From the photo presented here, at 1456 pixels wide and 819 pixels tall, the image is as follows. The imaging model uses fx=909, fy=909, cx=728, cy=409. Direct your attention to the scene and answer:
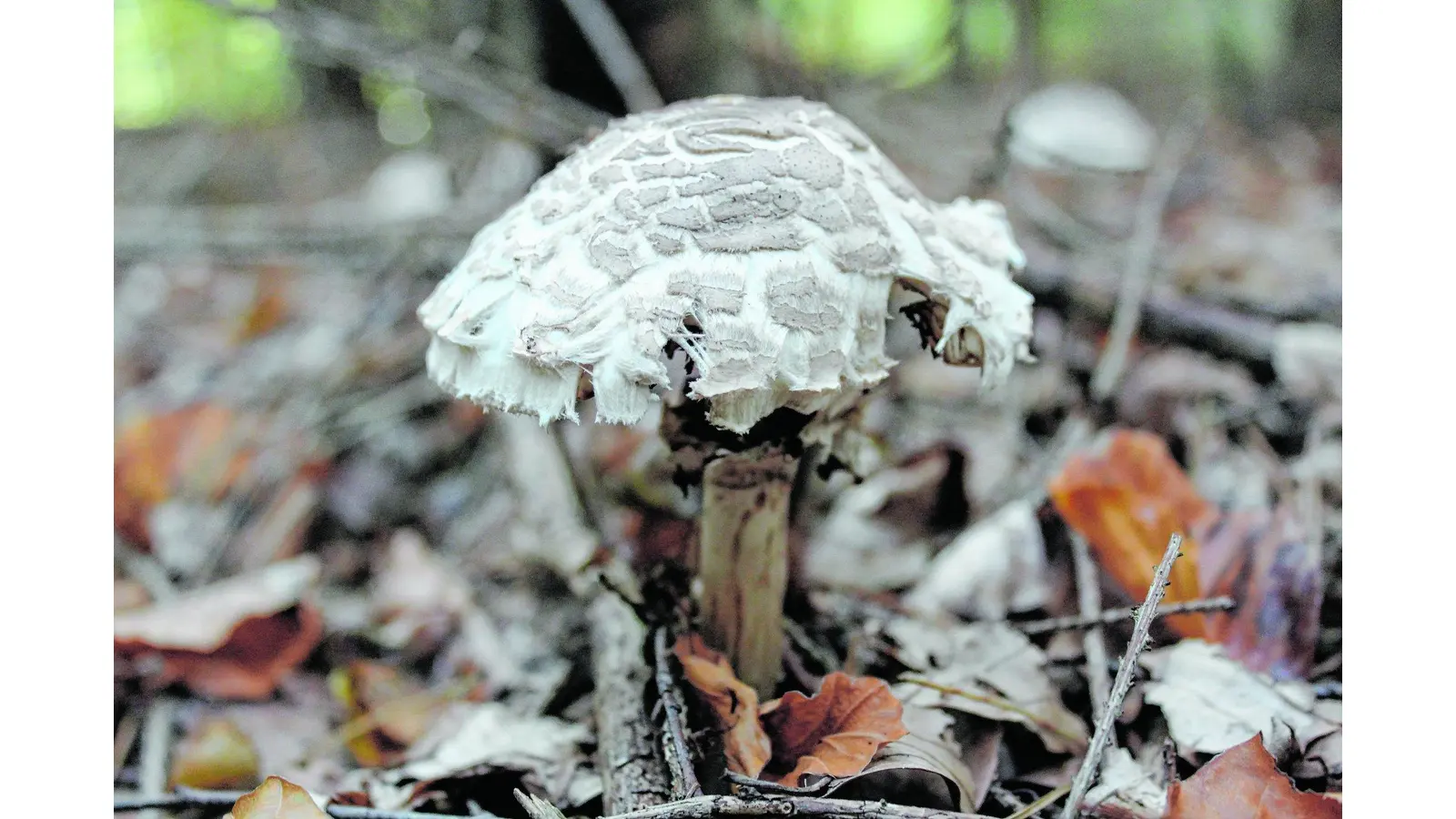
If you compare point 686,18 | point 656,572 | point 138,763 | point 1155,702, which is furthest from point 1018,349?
point 686,18

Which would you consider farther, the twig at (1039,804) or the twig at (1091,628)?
the twig at (1091,628)

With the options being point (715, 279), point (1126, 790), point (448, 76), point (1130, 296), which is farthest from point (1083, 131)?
point (715, 279)

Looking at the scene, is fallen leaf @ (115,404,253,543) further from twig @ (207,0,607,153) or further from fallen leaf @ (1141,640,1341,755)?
fallen leaf @ (1141,640,1341,755)

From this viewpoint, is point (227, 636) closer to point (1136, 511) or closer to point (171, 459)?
point (171, 459)

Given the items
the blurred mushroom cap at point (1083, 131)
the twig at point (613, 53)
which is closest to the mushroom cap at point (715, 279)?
the twig at point (613, 53)

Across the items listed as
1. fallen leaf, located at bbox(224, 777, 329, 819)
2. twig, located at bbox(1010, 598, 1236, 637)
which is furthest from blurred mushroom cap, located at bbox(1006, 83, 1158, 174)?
fallen leaf, located at bbox(224, 777, 329, 819)

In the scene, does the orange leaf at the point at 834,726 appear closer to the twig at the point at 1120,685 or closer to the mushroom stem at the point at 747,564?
the mushroom stem at the point at 747,564
